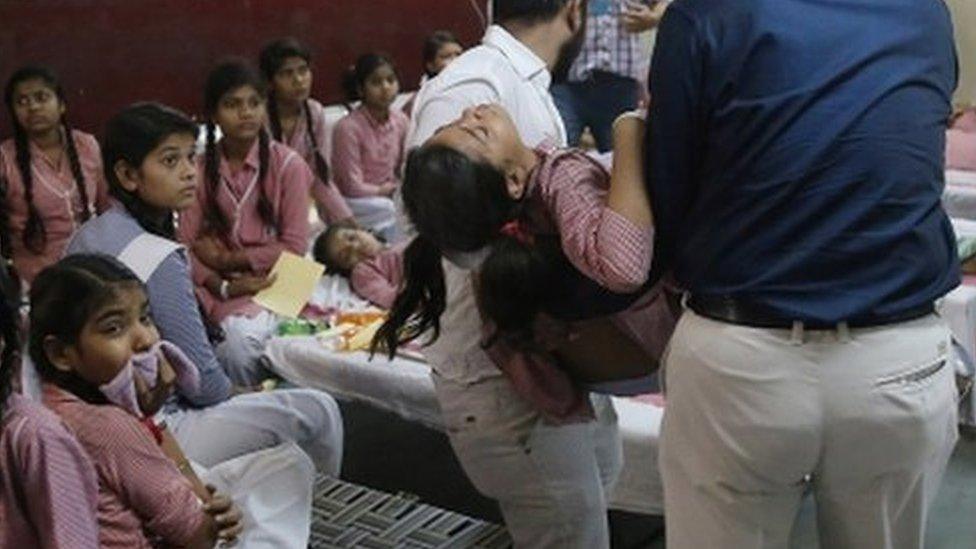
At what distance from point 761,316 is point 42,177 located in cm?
332

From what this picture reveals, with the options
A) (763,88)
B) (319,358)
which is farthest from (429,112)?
(319,358)

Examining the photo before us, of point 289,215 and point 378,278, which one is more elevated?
point 289,215

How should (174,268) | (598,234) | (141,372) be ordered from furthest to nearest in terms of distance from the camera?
(174,268), (141,372), (598,234)

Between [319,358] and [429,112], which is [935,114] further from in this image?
[319,358]

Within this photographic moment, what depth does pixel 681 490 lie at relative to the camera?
1.53m

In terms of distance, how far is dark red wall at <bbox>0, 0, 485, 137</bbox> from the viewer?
488cm

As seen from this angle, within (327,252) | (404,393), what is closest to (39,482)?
(404,393)

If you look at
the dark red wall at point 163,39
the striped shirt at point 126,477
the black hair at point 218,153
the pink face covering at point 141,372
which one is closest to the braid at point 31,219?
the dark red wall at point 163,39

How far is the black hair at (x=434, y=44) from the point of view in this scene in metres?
A: 5.64

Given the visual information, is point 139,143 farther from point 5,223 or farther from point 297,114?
point 297,114

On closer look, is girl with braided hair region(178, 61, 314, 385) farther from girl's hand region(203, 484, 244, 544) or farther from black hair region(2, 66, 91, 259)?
girl's hand region(203, 484, 244, 544)

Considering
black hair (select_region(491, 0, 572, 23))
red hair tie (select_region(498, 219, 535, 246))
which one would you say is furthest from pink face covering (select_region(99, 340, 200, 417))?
black hair (select_region(491, 0, 572, 23))

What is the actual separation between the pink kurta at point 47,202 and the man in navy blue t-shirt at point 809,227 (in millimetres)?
3015

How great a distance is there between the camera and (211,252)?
3.61 meters
